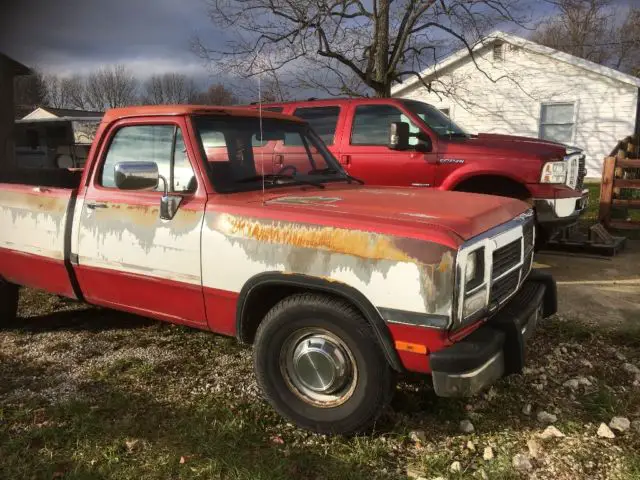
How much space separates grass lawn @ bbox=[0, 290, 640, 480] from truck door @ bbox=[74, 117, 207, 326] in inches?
20.6

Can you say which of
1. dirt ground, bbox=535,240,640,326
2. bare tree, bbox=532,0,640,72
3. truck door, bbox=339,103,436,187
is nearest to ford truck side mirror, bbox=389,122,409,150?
truck door, bbox=339,103,436,187

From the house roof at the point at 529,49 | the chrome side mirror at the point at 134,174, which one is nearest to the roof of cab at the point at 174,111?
the chrome side mirror at the point at 134,174

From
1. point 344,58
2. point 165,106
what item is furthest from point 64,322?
point 344,58

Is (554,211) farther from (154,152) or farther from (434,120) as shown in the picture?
(154,152)

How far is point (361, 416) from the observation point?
273cm

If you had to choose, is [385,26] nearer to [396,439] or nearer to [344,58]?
[344,58]

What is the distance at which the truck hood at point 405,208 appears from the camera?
2.57m

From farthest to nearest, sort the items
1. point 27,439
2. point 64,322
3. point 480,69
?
point 480,69 < point 64,322 < point 27,439

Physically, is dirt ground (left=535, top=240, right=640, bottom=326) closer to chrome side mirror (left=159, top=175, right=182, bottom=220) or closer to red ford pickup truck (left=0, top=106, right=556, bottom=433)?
red ford pickup truck (left=0, top=106, right=556, bottom=433)

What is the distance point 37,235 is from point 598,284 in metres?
5.42

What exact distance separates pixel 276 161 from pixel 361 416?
182cm

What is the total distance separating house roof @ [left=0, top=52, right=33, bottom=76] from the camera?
518 cm

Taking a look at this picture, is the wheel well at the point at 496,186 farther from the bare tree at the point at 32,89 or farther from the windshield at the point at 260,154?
the bare tree at the point at 32,89

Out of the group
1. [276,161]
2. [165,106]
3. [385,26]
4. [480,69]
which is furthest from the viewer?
[480,69]
